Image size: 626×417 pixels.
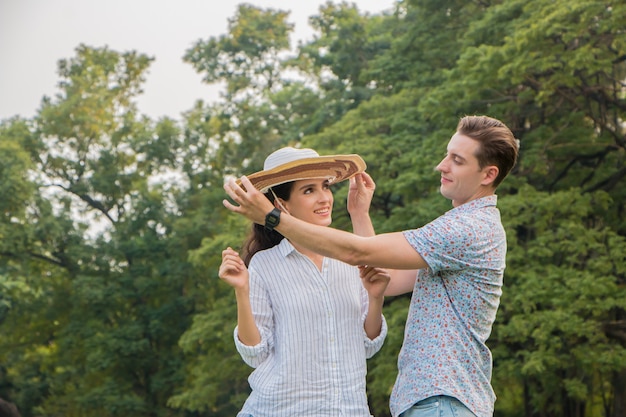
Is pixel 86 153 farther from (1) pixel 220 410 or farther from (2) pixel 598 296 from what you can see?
(2) pixel 598 296

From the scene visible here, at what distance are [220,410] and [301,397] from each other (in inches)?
704

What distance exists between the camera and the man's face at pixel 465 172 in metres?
3.10

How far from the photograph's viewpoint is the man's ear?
123 inches

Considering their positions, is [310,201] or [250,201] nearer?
[250,201]

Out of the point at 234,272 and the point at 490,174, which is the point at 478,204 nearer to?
the point at 490,174

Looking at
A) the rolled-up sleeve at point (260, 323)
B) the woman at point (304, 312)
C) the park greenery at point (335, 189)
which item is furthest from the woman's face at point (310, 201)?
the park greenery at point (335, 189)

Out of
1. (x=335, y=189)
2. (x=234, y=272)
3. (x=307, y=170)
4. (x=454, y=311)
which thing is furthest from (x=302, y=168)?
(x=335, y=189)

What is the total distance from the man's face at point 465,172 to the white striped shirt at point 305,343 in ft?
2.04

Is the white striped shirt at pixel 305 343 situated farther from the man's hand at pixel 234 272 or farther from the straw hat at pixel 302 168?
the straw hat at pixel 302 168

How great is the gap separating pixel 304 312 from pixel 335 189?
14819mm

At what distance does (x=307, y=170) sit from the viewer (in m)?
3.50

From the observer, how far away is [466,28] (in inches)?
711

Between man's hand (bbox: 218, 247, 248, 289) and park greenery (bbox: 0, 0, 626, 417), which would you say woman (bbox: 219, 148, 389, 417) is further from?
park greenery (bbox: 0, 0, 626, 417)

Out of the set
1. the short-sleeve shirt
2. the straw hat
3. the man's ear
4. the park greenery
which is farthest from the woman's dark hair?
the park greenery
